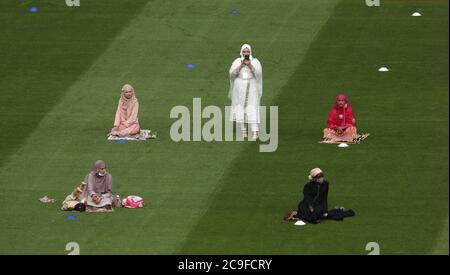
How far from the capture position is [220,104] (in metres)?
51.5

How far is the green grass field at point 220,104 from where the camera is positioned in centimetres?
4166

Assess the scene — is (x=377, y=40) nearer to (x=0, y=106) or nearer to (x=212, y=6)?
(x=212, y=6)

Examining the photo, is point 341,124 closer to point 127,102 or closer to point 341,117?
point 341,117

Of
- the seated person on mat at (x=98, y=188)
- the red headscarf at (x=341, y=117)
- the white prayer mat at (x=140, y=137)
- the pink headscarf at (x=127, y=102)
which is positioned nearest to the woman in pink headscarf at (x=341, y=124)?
the red headscarf at (x=341, y=117)

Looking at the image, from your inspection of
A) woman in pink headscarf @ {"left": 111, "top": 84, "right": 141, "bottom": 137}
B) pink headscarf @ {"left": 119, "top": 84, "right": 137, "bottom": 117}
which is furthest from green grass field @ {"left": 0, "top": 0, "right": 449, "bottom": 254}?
pink headscarf @ {"left": 119, "top": 84, "right": 137, "bottom": 117}

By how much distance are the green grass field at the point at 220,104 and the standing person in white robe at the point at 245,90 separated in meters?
1.00

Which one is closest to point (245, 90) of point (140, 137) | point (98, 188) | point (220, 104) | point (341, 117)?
point (220, 104)

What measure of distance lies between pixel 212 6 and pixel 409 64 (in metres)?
7.63

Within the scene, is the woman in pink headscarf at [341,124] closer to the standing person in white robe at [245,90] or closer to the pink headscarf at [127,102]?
the standing person in white robe at [245,90]

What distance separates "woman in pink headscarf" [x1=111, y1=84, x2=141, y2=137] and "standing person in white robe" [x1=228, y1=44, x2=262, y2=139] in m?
2.42

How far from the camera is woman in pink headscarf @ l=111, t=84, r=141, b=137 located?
48656mm

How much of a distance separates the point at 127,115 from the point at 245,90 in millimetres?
2958

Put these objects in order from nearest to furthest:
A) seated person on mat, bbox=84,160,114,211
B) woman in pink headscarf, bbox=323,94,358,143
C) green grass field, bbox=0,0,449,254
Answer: green grass field, bbox=0,0,449,254 < seated person on mat, bbox=84,160,114,211 < woman in pink headscarf, bbox=323,94,358,143

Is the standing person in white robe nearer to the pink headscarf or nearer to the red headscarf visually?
the red headscarf
